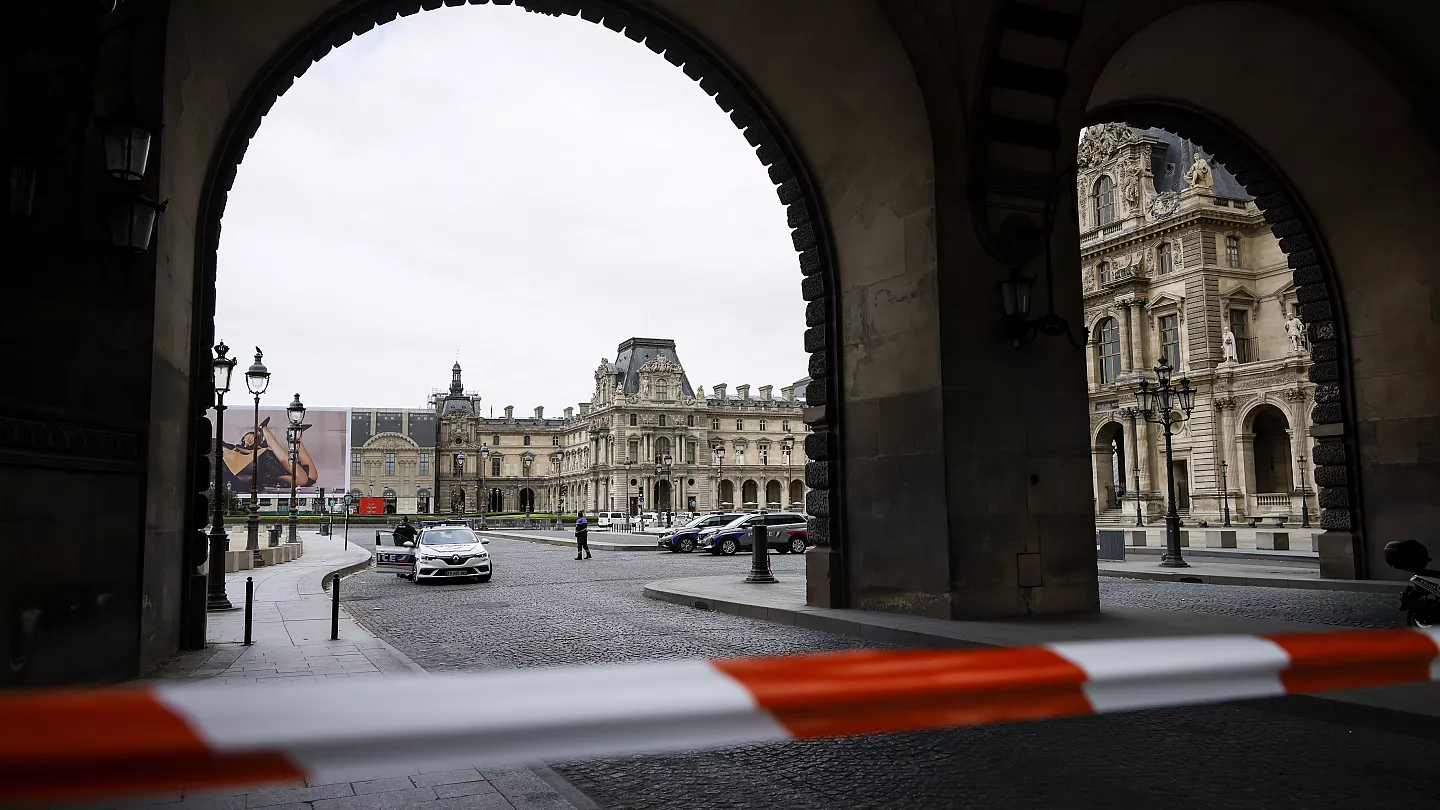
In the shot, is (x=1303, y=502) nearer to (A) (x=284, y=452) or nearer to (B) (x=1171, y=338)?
(B) (x=1171, y=338)

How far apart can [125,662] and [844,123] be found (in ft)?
28.8

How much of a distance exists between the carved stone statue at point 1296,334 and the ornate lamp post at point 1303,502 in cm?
439

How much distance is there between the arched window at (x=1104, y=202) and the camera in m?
48.4

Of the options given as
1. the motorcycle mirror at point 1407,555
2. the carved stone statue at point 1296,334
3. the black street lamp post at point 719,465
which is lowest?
the motorcycle mirror at point 1407,555

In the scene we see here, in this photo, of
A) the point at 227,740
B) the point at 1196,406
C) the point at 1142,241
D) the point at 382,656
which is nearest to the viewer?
the point at 227,740

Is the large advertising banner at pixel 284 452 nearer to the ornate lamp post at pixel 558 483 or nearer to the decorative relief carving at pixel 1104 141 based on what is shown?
the ornate lamp post at pixel 558 483

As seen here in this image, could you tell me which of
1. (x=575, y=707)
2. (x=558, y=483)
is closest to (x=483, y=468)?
(x=558, y=483)

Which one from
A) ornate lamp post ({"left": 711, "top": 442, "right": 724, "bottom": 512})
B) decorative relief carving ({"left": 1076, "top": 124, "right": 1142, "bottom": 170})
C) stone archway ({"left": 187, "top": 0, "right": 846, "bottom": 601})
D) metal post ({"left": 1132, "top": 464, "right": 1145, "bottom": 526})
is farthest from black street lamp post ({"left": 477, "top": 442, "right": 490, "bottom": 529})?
stone archway ({"left": 187, "top": 0, "right": 846, "bottom": 601})

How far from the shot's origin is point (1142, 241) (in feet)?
151

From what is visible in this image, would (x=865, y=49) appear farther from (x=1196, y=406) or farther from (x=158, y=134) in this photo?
(x=1196, y=406)

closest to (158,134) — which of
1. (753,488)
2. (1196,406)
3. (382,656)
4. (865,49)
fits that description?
(382,656)

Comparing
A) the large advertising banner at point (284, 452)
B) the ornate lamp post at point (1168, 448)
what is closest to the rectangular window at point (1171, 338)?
the ornate lamp post at point (1168, 448)

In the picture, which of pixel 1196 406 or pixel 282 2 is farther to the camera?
pixel 1196 406

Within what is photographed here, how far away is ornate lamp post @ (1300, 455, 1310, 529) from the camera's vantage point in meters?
37.5
